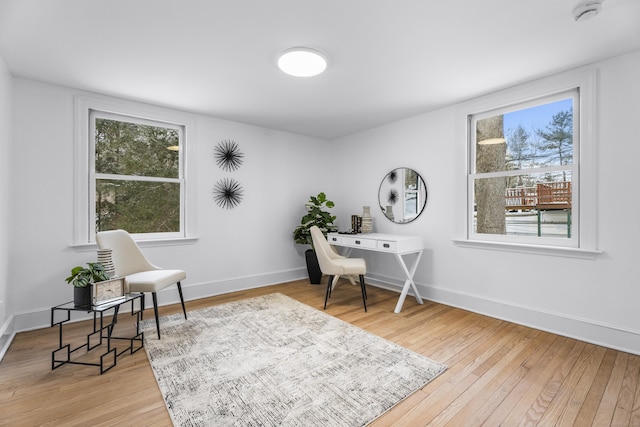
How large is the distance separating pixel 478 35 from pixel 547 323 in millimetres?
2534

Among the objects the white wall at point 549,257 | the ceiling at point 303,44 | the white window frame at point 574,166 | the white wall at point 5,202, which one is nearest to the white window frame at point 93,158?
the ceiling at point 303,44

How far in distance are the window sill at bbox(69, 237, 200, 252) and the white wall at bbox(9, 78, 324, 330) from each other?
0.04 m

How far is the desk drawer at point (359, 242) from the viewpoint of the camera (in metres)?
3.49

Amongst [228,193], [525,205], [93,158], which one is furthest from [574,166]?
[93,158]

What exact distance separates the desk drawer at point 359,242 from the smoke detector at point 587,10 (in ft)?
7.95

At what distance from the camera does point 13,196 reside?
2701mm

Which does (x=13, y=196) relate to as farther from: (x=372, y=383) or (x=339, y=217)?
(x=339, y=217)

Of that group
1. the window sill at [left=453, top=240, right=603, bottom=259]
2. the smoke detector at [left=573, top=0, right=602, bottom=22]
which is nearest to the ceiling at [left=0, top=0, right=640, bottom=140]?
the smoke detector at [left=573, top=0, right=602, bottom=22]

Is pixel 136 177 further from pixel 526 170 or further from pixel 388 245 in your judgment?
pixel 526 170

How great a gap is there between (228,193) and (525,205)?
348 cm

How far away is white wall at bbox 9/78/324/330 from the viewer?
276cm

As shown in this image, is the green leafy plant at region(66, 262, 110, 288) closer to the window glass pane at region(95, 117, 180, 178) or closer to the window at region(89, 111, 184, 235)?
the window at region(89, 111, 184, 235)

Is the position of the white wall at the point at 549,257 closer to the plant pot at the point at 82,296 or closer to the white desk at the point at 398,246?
the white desk at the point at 398,246

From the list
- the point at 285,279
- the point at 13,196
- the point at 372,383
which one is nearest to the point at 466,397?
the point at 372,383
